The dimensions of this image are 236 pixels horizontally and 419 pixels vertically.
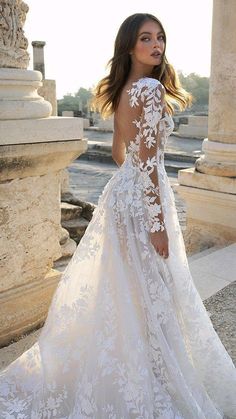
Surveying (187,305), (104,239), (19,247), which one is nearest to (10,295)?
(19,247)

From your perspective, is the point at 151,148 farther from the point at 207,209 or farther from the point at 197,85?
the point at 197,85

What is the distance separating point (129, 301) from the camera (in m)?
2.07

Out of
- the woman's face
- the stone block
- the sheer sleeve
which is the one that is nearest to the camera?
the sheer sleeve

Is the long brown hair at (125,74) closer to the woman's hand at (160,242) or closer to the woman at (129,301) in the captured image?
the woman at (129,301)

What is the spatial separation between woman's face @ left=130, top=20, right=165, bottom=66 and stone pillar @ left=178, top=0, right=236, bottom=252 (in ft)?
10.6

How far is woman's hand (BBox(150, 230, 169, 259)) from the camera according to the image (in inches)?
80.4

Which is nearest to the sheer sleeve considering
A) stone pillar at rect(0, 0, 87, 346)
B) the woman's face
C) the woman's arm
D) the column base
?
the woman's face

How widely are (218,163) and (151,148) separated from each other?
3489mm

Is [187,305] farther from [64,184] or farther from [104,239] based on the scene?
[64,184]

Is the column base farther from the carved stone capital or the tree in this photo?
the tree

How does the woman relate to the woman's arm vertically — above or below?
below

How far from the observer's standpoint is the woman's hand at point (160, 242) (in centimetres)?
204

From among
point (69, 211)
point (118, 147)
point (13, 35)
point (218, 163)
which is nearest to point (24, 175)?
point (118, 147)

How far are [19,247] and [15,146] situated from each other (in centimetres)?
59
